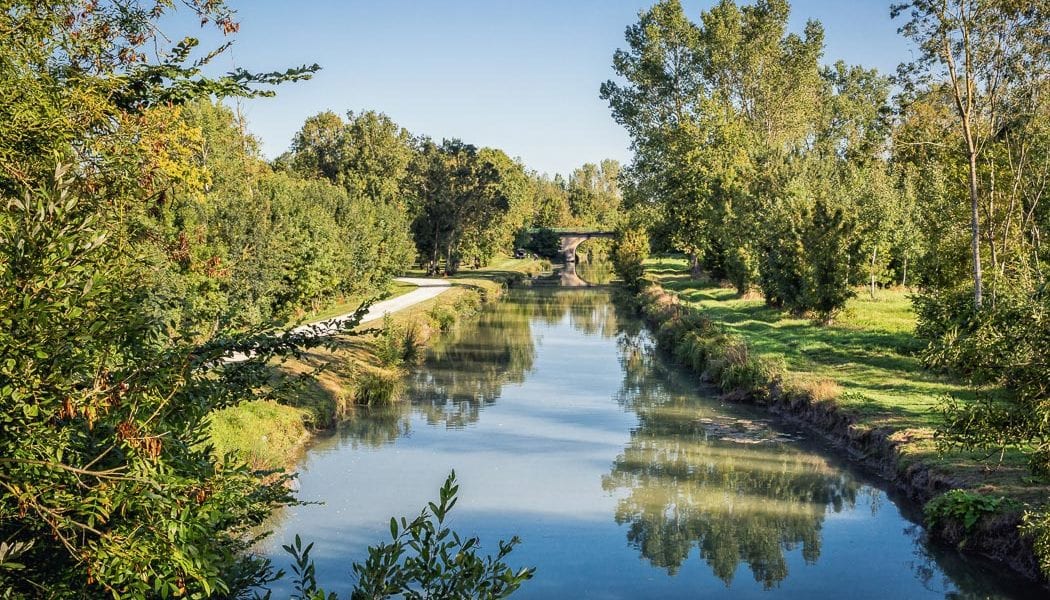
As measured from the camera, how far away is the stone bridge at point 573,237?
332 ft

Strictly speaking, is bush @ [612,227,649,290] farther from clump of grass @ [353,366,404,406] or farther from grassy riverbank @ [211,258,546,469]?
clump of grass @ [353,366,404,406]

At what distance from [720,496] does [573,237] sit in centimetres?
9151

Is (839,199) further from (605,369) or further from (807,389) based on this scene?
(807,389)

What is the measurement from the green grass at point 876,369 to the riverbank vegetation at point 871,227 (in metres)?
0.08

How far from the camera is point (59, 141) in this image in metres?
5.91

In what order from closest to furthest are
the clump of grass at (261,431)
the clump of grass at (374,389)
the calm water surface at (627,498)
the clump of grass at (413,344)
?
the calm water surface at (627,498), the clump of grass at (261,431), the clump of grass at (374,389), the clump of grass at (413,344)

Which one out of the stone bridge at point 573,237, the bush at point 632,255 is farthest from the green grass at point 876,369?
the stone bridge at point 573,237

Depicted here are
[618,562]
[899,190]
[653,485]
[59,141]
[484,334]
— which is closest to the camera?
[59,141]

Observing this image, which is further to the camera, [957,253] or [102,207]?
[957,253]

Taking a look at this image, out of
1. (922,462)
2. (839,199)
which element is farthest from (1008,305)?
(839,199)

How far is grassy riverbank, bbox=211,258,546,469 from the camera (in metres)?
16.2

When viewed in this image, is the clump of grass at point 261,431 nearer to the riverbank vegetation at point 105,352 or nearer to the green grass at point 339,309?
the riverbank vegetation at point 105,352

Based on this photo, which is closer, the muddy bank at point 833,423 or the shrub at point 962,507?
the muddy bank at point 833,423

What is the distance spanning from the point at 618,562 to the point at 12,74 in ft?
36.9
